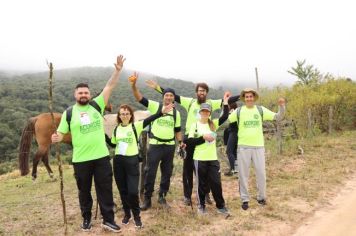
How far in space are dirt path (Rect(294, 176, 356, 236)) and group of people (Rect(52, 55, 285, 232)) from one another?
3.12 feet

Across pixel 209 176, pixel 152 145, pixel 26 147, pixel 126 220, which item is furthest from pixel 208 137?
pixel 26 147

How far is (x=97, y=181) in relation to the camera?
15.6 feet

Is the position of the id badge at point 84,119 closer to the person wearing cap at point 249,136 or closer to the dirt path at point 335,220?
the person wearing cap at point 249,136

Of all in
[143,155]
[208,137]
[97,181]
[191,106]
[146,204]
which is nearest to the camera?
[97,181]

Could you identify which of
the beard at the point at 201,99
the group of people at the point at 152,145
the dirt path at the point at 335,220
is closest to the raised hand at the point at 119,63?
the group of people at the point at 152,145

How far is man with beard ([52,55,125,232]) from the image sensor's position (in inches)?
178

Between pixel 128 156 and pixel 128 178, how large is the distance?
30 centimetres

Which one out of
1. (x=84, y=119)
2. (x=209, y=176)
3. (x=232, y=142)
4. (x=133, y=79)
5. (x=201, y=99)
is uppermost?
(x=133, y=79)

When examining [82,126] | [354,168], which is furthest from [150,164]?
[354,168]

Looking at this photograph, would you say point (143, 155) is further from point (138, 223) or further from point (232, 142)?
point (232, 142)

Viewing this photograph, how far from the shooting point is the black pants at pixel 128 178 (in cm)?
498

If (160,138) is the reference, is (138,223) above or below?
below

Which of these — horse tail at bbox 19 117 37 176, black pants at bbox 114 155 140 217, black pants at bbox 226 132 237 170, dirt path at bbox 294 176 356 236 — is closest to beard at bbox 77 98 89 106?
black pants at bbox 114 155 140 217

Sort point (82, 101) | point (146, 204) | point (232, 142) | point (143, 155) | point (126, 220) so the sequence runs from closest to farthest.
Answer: point (82, 101), point (126, 220), point (146, 204), point (143, 155), point (232, 142)
